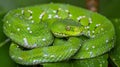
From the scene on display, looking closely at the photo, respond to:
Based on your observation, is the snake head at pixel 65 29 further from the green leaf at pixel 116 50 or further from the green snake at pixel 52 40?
the green leaf at pixel 116 50

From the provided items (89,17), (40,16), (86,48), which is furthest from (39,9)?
(86,48)

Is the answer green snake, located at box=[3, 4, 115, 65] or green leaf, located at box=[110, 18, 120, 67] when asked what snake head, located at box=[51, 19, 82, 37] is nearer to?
green snake, located at box=[3, 4, 115, 65]

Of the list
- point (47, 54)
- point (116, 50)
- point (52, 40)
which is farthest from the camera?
point (116, 50)

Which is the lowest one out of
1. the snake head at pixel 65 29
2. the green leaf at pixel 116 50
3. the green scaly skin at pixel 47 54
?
the green leaf at pixel 116 50

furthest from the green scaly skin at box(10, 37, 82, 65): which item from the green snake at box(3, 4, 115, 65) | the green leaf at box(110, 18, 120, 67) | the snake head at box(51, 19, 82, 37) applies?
the green leaf at box(110, 18, 120, 67)

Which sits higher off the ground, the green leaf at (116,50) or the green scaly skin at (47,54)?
the green scaly skin at (47,54)

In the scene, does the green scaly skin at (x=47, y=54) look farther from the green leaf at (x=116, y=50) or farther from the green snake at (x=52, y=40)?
the green leaf at (x=116, y=50)

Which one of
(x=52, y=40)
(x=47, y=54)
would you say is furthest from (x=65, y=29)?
(x=47, y=54)

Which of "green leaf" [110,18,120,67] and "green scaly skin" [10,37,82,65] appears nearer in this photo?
"green scaly skin" [10,37,82,65]

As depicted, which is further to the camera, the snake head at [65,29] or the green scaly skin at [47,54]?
the snake head at [65,29]

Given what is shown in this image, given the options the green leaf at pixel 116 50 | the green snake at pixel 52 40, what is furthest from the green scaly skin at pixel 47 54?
the green leaf at pixel 116 50

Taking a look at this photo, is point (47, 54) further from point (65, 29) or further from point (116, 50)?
point (116, 50)
